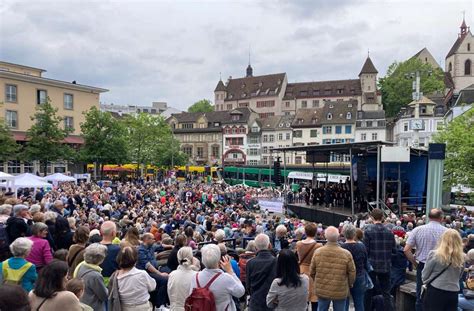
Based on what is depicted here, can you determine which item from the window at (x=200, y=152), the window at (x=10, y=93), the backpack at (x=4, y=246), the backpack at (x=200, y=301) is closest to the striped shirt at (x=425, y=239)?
the backpack at (x=200, y=301)

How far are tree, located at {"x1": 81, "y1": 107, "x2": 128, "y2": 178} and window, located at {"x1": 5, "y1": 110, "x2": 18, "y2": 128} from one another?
681 centimetres

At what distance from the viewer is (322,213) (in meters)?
24.7

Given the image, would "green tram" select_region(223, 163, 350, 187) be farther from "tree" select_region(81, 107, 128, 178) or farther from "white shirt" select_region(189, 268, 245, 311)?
"white shirt" select_region(189, 268, 245, 311)

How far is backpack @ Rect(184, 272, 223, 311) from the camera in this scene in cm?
430

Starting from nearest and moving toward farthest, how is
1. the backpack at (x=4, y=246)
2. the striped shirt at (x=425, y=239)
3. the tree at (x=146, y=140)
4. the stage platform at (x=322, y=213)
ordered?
the striped shirt at (x=425, y=239) → the backpack at (x=4, y=246) → the stage platform at (x=322, y=213) → the tree at (x=146, y=140)

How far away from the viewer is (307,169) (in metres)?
50.7

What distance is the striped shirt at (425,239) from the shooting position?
5743 mm

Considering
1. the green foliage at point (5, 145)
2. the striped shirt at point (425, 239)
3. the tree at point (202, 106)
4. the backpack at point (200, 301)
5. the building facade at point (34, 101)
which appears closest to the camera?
the backpack at point (200, 301)

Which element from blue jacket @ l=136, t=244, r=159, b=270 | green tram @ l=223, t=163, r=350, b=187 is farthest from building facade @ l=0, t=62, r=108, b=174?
blue jacket @ l=136, t=244, r=159, b=270

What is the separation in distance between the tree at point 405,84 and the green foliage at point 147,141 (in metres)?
45.6

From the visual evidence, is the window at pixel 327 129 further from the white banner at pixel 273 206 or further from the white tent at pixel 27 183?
the white tent at pixel 27 183

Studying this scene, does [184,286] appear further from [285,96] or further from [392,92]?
[285,96]

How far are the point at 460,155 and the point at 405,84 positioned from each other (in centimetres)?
5610

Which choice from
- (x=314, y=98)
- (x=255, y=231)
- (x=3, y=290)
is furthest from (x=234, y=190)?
(x=314, y=98)
